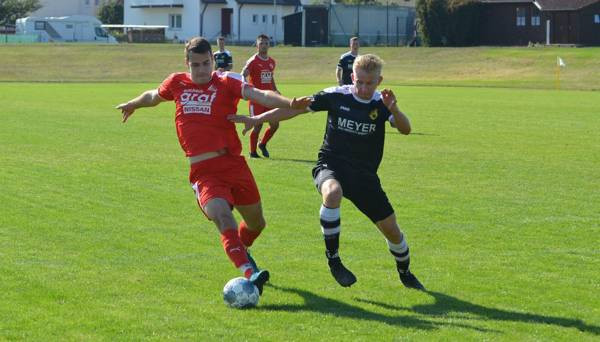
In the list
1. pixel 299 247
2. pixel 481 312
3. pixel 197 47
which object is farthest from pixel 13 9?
pixel 481 312

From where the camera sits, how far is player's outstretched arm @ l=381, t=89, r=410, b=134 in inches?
307

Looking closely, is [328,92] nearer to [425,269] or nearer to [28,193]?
[425,269]

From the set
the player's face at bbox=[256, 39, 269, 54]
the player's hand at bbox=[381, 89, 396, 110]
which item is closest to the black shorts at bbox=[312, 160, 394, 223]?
the player's hand at bbox=[381, 89, 396, 110]

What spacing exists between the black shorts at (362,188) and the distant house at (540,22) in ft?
231

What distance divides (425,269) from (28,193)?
253 inches

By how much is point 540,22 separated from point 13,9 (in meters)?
57.4

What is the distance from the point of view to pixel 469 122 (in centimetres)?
2664

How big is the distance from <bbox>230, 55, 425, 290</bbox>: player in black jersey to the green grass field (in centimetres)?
35

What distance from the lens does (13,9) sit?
108 metres

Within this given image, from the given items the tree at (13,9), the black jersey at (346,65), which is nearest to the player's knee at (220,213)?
the black jersey at (346,65)

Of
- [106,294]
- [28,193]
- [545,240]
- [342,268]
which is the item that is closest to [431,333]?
[342,268]

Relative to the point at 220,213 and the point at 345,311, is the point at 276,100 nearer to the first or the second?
the point at 220,213

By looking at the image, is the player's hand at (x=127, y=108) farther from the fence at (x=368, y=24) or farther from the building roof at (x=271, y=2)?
the building roof at (x=271, y=2)

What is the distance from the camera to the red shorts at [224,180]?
313 inches
